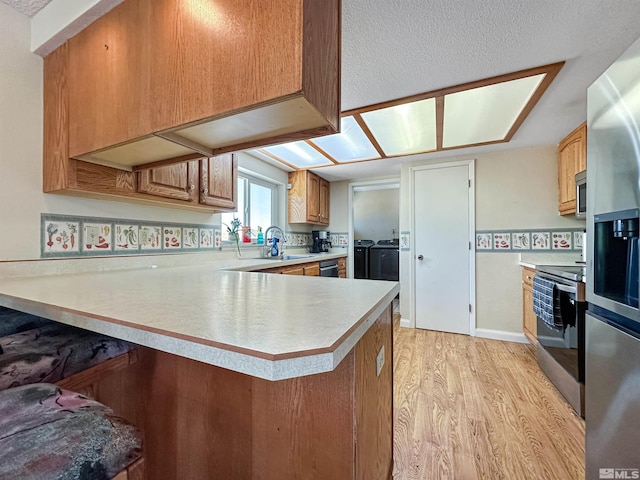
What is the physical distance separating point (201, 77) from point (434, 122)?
6.71 feet

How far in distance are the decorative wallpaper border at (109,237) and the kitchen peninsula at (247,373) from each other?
1.52ft

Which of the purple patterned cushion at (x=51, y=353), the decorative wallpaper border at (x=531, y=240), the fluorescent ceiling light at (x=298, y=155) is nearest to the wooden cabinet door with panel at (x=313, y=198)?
the fluorescent ceiling light at (x=298, y=155)

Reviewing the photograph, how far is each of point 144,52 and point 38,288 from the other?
99 centimetres

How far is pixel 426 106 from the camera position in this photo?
6.61 feet

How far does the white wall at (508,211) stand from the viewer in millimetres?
2863

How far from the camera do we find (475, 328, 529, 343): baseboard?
2865 millimetres

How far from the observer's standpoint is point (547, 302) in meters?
1.91

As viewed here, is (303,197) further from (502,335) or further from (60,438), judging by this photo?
(60,438)

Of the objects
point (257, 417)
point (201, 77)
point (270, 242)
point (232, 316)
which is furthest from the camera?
point (270, 242)

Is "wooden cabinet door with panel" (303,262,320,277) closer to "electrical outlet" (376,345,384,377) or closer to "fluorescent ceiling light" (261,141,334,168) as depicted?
"fluorescent ceiling light" (261,141,334,168)

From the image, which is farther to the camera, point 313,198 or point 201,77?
point 313,198

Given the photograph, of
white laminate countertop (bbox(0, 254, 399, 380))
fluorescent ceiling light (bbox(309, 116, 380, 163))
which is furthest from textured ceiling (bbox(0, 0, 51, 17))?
fluorescent ceiling light (bbox(309, 116, 380, 163))

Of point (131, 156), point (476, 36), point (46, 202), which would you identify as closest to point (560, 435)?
point (476, 36)

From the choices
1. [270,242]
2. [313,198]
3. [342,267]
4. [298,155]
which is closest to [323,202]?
[313,198]
